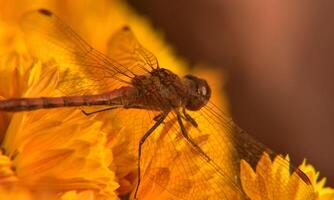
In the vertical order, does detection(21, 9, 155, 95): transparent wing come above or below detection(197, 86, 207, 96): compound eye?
below

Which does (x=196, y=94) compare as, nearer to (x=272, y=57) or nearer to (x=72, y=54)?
(x=72, y=54)

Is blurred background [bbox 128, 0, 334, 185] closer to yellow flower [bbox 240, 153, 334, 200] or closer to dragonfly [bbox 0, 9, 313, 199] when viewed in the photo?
dragonfly [bbox 0, 9, 313, 199]

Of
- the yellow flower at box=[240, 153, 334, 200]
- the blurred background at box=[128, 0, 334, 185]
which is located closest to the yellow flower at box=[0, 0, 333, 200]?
the yellow flower at box=[240, 153, 334, 200]

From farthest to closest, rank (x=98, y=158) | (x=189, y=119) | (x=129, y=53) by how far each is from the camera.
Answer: (x=129, y=53), (x=189, y=119), (x=98, y=158)

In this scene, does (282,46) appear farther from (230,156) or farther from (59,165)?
(59,165)

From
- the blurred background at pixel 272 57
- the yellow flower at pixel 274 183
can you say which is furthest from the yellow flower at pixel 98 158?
the blurred background at pixel 272 57

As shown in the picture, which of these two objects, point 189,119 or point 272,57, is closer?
point 189,119

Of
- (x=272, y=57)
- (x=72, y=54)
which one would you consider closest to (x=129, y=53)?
(x=72, y=54)

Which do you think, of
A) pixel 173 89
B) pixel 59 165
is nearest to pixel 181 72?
pixel 173 89
